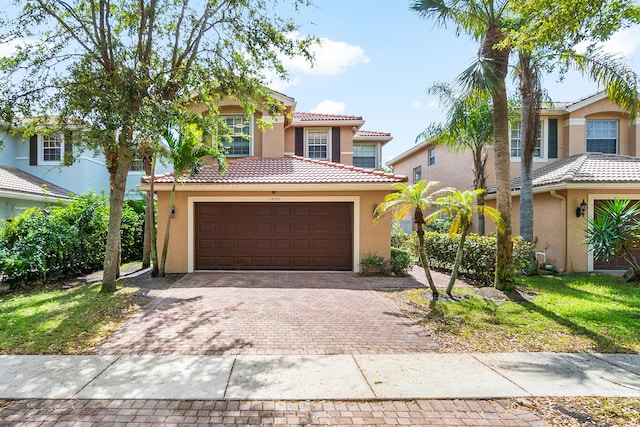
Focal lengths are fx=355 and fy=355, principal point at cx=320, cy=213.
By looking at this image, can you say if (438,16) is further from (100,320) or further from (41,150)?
(41,150)

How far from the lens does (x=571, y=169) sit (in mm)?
13125

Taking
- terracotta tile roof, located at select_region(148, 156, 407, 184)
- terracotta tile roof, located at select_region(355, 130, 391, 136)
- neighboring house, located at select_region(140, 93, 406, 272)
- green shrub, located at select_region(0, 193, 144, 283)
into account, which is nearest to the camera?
green shrub, located at select_region(0, 193, 144, 283)

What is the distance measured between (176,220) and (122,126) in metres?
4.76

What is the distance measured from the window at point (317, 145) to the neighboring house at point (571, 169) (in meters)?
7.19

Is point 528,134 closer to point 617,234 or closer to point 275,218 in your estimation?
point 617,234

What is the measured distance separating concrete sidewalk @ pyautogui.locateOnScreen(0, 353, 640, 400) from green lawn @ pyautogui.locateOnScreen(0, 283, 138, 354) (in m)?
0.48

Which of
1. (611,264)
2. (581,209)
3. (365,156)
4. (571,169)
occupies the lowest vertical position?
(611,264)

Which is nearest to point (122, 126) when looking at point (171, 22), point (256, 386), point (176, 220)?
point (171, 22)

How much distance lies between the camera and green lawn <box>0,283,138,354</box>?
543 centimetres

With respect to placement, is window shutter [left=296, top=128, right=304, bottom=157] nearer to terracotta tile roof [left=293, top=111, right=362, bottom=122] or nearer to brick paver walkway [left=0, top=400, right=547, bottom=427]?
terracotta tile roof [left=293, top=111, right=362, bottom=122]

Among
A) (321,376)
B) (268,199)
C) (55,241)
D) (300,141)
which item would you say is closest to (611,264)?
(268,199)

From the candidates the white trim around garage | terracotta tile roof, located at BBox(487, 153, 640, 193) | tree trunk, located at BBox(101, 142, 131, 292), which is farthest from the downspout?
tree trunk, located at BBox(101, 142, 131, 292)

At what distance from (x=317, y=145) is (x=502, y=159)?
10.6 meters

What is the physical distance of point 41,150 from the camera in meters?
18.2
